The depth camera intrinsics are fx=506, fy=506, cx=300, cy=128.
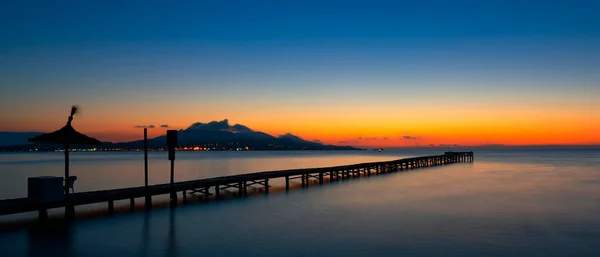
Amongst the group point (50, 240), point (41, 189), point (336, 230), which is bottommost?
point (336, 230)

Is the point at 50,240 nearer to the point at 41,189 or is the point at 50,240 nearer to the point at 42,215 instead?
the point at 41,189

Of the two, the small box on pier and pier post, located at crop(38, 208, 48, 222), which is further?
pier post, located at crop(38, 208, 48, 222)

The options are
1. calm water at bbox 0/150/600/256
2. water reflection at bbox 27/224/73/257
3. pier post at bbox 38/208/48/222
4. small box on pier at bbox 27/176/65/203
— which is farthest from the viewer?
pier post at bbox 38/208/48/222

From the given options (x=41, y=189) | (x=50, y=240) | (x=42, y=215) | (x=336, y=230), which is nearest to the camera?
(x=50, y=240)

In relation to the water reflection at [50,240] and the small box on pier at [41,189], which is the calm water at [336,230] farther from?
the small box on pier at [41,189]

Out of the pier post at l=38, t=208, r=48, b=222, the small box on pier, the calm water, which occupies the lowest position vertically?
the calm water

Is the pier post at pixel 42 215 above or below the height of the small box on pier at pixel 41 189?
below

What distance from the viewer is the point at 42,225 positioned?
14531mm

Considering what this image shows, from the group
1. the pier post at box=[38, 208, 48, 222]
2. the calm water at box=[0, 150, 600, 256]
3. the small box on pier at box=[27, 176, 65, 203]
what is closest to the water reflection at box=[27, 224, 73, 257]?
the calm water at box=[0, 150, 600, 256]

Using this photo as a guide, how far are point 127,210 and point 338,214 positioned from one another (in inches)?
300

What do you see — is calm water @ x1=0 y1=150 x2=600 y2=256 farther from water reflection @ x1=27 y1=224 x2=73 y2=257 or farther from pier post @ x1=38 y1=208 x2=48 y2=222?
pier post @ x1=38 y1=208 x2=48 y2=222

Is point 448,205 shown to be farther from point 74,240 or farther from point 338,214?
point 74,240

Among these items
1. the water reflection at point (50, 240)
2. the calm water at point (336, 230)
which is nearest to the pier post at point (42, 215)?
the water reflection at point (50, 240)

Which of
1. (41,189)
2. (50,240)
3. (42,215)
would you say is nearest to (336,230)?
(50,240)
